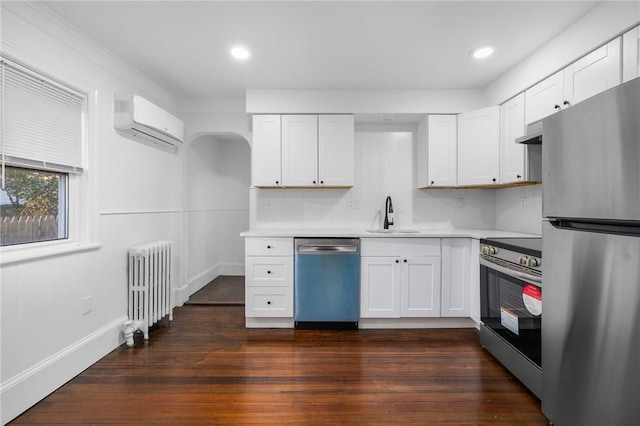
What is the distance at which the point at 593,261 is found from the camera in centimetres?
115

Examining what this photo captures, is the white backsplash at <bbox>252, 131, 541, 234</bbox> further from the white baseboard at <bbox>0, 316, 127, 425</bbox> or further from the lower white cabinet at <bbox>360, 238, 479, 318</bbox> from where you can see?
the white baseboard at <bbox>0, 316, 127, 425</bbox>

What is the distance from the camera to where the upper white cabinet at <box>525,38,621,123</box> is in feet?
5.65

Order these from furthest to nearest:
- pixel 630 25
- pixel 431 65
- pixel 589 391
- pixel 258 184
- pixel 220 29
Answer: pixel 258 184
pixel 431 65
pixel 220 29
pixel 630 25
pixel 589 391

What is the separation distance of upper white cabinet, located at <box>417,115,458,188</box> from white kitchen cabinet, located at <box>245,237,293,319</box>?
5.56ft

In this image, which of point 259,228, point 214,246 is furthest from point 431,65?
point 214,246

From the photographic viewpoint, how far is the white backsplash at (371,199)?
3396 millimetres

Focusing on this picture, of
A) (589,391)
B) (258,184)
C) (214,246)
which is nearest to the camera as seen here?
(589,391)

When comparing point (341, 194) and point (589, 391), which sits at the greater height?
point (341, 194)

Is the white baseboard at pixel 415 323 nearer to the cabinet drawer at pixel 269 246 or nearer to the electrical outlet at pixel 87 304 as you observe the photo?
the cabinet drawer at pixel 269 246

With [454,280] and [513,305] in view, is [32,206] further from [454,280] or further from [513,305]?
[454,280]

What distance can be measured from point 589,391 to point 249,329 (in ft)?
8.03

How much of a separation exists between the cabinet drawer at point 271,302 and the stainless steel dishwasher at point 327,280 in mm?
92

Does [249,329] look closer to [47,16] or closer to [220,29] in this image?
[220,29]

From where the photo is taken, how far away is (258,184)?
3.11m
